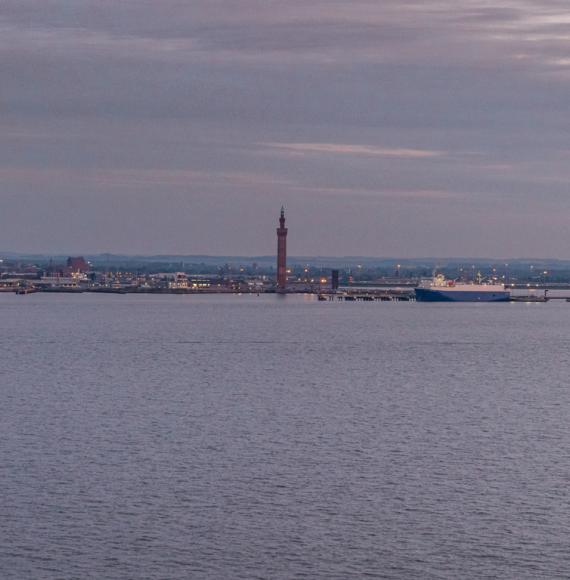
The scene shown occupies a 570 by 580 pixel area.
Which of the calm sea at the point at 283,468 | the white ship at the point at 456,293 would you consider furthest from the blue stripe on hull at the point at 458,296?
the calm sea at the point at 283,468

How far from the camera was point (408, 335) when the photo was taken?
100 metres

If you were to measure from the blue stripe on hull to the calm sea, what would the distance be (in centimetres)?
11731

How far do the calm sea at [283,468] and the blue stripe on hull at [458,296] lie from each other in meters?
117

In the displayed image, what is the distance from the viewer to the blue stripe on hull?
7441 inches

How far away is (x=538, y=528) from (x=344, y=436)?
42.3ft

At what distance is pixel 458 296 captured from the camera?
190 metres

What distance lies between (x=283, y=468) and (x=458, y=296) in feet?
519

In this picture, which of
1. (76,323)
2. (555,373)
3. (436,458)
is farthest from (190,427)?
(76,323)

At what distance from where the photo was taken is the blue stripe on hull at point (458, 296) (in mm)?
189000

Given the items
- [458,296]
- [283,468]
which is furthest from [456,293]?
[283,468]

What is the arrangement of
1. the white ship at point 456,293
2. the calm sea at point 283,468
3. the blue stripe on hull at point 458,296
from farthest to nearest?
the white ship at point 456,293
the blue stripe on hull at point 458,296
the calm sea at point 283,468

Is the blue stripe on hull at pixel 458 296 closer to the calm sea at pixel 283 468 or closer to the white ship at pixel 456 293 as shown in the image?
the white ship at pixel 456 293

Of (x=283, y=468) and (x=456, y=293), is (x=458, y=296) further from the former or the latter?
(x=283, y=468)

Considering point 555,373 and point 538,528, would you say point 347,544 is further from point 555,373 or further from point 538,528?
point 555,373
